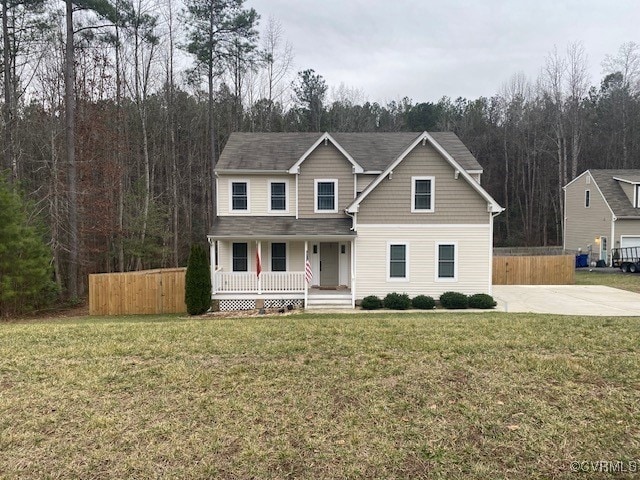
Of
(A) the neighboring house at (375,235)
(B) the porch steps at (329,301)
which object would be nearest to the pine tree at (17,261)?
(A) the neighboring house at (375,235)

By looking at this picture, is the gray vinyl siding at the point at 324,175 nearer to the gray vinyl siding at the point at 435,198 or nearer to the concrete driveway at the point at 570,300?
the gray vinyl siding at the point at 435,198

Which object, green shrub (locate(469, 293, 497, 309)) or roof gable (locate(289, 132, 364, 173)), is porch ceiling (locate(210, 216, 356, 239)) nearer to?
roof gable (locate(289, 132, 364, 173))

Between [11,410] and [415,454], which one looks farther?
[11,410]

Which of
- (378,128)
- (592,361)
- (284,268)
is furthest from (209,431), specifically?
(378,128)

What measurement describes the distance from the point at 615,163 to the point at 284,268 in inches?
1659

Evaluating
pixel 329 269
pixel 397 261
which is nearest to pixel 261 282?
pixel 329 269

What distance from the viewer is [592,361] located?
5305mm

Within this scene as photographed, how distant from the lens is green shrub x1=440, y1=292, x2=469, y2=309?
49.6 ft

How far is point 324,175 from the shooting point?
17.2 m

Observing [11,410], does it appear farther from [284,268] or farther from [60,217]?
[60,217]

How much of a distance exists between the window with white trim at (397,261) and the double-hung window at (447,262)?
4.39 feet

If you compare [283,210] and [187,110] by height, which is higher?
[187,110]

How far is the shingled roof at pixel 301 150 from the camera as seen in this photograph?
693 inches

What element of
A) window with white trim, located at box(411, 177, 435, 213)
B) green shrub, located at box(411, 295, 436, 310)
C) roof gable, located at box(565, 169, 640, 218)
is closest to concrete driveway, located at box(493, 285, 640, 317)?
green shrub, located at box(411, 295, 436, 310)
